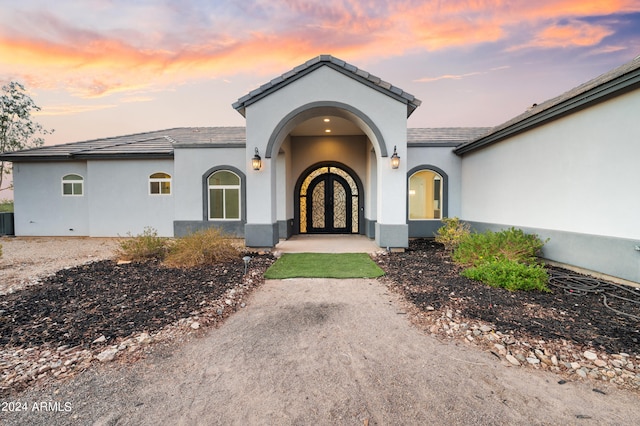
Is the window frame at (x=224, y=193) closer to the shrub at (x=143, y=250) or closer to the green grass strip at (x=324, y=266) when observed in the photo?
the shrub at (x=143, y=250)

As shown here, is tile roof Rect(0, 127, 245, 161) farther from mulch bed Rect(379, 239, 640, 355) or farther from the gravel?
mulch bed Rect(379, 239, 640, 355)

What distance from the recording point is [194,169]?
401 inches

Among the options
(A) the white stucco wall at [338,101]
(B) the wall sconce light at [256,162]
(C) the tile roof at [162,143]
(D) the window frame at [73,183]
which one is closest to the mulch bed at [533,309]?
(A) the white stucco wall at [338,101]

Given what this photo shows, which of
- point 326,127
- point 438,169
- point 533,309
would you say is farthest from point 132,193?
point 533,309

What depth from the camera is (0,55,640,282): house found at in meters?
4.84

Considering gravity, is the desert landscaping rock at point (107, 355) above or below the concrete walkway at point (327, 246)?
below

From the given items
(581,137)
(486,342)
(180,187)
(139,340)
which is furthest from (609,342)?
(180,187)

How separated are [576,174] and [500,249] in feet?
6.80

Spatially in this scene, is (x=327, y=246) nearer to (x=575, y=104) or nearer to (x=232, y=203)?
(x=232, y=203)

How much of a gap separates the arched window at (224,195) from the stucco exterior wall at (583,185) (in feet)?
29.8

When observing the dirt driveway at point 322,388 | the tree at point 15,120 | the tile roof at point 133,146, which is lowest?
the dirt driveway at point 322,388

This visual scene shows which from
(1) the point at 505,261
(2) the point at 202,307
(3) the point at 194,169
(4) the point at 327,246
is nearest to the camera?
(2) the point at 202,307

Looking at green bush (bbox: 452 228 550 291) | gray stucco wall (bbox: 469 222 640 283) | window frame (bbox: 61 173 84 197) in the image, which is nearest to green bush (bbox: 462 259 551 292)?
green bush (bbox: 452 228 550 291)

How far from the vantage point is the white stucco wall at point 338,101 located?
770 centimetres
